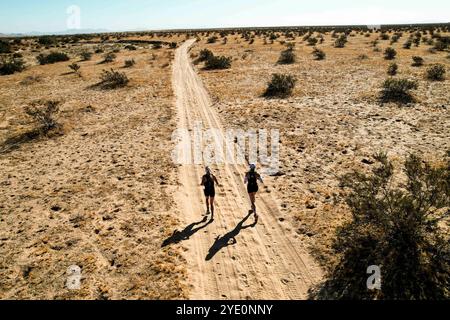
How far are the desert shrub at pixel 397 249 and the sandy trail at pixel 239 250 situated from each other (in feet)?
2.60

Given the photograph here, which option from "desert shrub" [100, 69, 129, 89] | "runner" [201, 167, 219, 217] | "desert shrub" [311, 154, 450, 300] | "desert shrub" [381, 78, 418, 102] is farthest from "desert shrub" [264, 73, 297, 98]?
"desert shrub" [311, 154, 450, 300]

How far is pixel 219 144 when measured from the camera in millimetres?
15953

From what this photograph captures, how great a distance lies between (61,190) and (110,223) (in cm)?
331

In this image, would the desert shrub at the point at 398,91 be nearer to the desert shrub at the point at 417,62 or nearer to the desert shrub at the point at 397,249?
the desert shrub at the point at 417,62

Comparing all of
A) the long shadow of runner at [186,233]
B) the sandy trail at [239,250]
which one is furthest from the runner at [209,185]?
the sandy trail at [239,250]

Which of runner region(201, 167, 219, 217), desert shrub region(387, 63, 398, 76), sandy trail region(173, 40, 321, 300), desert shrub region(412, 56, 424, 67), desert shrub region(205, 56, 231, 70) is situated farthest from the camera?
desert shrub region(205, 56, 231, 70)

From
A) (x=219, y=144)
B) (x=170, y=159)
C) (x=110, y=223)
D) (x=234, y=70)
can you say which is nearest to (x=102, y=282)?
(x=110, y=223)

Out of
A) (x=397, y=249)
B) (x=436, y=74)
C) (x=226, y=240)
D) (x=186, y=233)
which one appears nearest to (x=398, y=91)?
(x=436, y=74)

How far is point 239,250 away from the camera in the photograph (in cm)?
880

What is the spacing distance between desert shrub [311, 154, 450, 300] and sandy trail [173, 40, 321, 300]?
79cm

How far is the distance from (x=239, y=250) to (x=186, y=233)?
1726mm

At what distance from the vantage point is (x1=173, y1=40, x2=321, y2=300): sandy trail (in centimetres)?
764

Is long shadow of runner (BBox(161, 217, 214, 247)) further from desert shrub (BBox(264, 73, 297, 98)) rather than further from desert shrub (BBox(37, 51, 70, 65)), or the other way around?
desert shrub (BBox(37, 51, 70, 65))

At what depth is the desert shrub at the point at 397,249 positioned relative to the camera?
720cm
